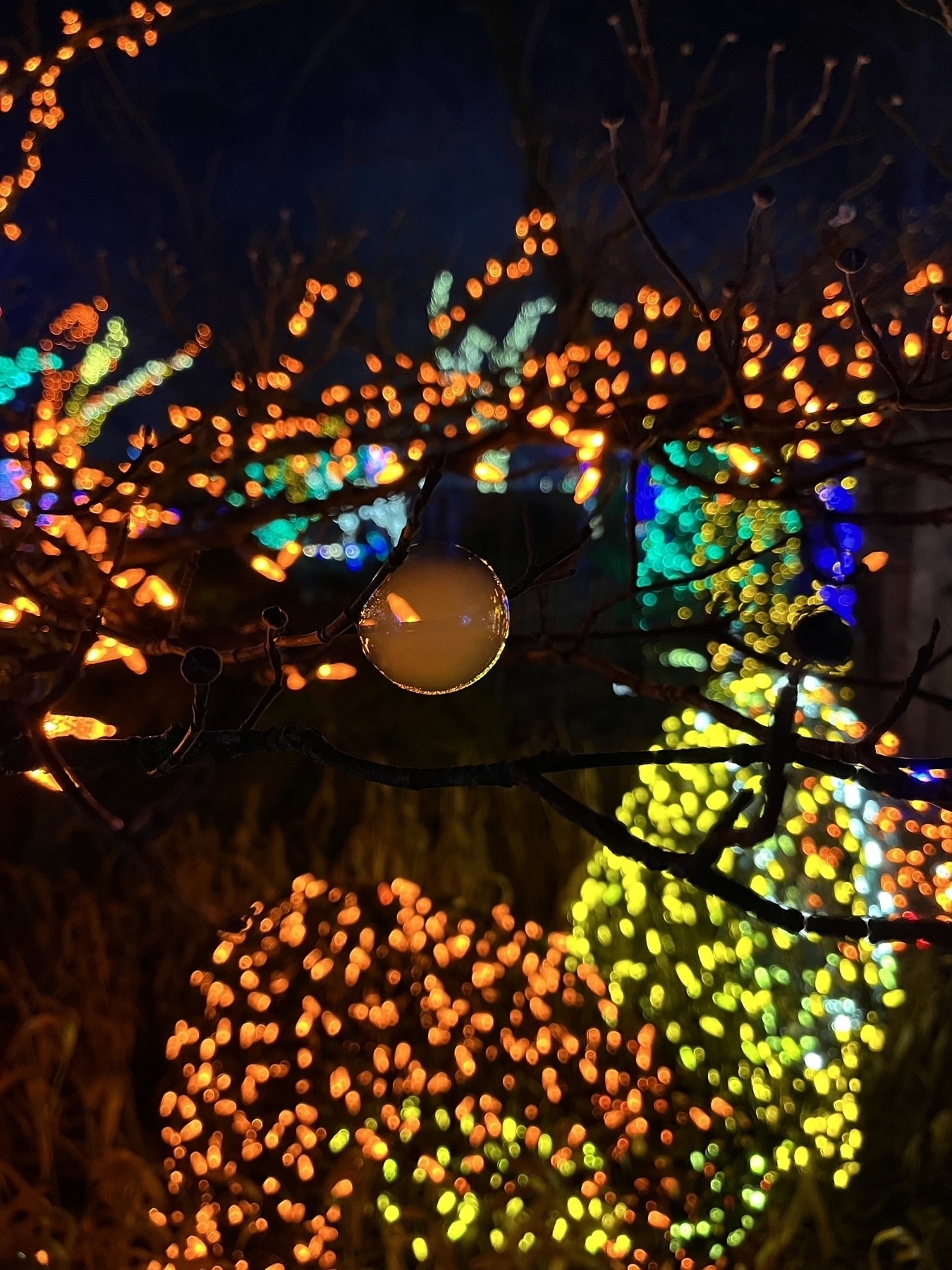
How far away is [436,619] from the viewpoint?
1.11m

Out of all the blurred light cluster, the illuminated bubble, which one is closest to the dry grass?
the blurred light cluster

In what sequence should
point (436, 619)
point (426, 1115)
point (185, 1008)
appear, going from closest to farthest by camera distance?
point (436, 619) < point (426, 1115) < point (185, 1008)

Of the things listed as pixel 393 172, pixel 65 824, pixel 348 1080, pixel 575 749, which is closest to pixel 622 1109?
pixel 348 1080

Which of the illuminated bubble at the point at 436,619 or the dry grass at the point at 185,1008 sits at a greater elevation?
the illuminated bubble at the point at 436,619

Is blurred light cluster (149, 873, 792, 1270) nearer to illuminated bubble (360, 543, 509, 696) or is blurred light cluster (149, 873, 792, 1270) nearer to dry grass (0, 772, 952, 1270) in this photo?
dry grass (0, 772, 952, 1270)

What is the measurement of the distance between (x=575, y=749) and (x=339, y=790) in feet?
3.92

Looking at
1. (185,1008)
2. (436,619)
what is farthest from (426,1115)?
(436,619)

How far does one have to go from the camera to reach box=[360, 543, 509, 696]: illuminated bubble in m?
1.11

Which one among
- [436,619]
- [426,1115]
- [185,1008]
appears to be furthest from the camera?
[185,1008]

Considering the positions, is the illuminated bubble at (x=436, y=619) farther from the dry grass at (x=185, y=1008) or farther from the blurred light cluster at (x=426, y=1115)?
the dry grass at (x=185, y=1008)

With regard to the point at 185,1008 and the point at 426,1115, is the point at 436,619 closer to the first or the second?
the point at 426,1115

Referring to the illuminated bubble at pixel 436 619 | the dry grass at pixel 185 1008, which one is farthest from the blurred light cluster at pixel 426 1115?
the illuminated bubble at pixel 436 619

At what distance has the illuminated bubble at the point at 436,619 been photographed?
1.11 metres

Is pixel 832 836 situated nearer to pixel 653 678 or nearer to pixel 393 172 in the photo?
pixel 653 678
